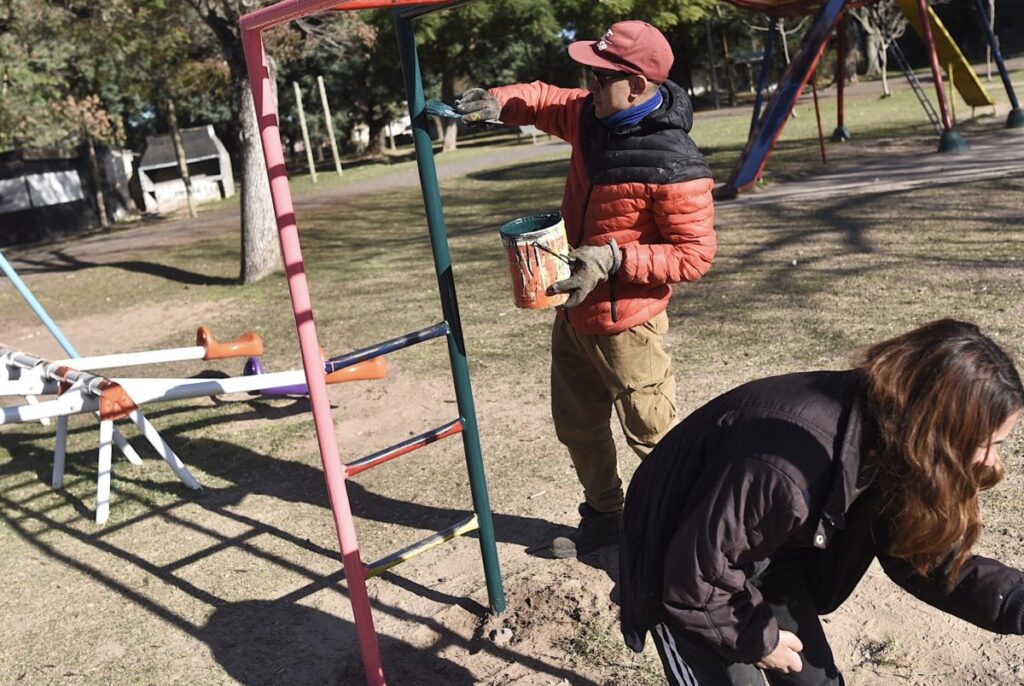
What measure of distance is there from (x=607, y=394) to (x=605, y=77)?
3.69 feet

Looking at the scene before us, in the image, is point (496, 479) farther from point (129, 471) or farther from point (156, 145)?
point (156, 145)

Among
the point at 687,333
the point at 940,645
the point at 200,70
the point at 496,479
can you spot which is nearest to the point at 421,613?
the point at 496,479

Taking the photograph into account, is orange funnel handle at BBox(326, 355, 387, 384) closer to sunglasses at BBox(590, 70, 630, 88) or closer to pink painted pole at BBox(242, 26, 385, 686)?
pink painted pole at BBox(242, 26, 385, 686)

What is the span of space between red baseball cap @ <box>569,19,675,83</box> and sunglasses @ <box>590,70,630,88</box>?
2 centimetres

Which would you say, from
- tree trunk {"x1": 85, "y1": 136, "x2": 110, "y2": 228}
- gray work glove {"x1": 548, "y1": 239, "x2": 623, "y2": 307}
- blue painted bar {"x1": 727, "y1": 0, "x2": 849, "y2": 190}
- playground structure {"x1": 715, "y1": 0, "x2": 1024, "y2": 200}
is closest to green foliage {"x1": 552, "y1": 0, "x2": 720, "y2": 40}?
playground structure {"x1": 715, "y1": 0, "x2": 1024, "y2": 200}

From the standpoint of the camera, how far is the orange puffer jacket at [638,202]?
2.90m

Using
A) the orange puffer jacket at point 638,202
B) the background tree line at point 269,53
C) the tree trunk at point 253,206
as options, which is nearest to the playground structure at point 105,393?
the orange puffer jacket at point 638,202

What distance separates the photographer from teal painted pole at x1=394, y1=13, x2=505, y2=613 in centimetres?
295

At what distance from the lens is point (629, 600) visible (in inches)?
81.9

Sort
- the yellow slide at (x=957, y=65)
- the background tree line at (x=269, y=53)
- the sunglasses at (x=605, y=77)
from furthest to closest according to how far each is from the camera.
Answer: the yellow slide at (x=957, y=65) → the background tree line at (x=269, y=53) → the sunglasses at (x=605, y=77)

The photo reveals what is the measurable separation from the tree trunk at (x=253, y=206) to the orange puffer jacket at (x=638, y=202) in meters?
7.60

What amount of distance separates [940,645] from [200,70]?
21430 millimetres

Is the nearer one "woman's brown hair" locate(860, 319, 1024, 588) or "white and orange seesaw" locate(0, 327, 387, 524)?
"woman's brown hair" locate(860, 319, 1024, 588)

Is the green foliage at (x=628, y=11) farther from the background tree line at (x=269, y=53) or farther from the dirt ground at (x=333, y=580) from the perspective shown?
the dirt ground at (x=333, y=580)
